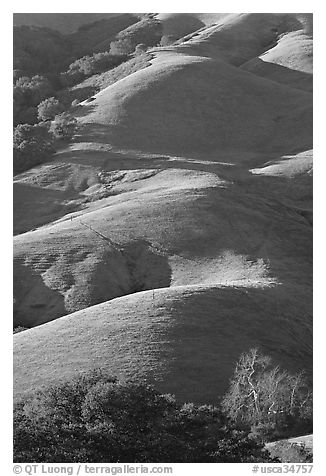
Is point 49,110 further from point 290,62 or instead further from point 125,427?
point 125,427

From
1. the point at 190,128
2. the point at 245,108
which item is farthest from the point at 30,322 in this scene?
the point at 245,108

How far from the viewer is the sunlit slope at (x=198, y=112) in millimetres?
100188

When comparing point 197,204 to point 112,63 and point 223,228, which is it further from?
point 112,63

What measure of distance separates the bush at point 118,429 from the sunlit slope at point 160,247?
19.9m

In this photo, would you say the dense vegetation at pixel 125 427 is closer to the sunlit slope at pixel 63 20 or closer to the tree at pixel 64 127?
the tree at pixel 64 127

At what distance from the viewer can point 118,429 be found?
120ft

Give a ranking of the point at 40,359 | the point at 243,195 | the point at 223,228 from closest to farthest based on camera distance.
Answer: the point at 40,359 < the point at 223,228 < the point at 243,195

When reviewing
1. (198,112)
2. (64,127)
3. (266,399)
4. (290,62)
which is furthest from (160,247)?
(290,62)

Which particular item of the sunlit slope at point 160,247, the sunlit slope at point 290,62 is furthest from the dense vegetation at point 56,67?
the sunlit slope at point 160,247

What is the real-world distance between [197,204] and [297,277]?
13.1m

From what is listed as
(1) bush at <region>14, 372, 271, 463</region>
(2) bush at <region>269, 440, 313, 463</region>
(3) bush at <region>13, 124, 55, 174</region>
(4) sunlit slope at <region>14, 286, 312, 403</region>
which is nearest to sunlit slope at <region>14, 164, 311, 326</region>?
Result: (4) sunlit slope at <region>14, 286, 312, 403</region>

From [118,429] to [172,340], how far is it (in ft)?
38.4

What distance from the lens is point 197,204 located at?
2943 inches

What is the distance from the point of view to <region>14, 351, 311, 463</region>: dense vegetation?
114 ft
